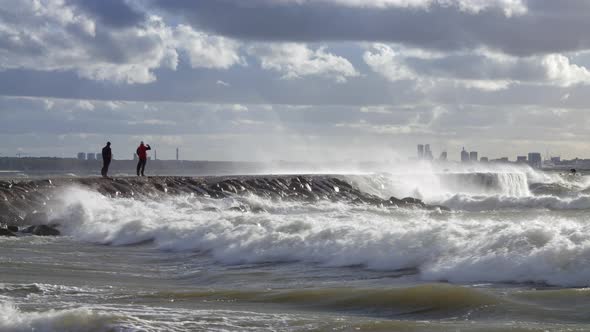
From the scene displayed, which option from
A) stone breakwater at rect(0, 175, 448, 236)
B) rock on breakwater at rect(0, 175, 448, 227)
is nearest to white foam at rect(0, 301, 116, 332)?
stone breakwater at rect(0, 175, 448, 236)

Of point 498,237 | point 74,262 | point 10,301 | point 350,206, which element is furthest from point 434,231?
point 350,206

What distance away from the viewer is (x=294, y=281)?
14445 millimetres

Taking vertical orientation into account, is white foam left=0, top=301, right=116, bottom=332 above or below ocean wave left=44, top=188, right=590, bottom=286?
below

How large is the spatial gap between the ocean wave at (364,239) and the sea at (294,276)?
4 centimetres

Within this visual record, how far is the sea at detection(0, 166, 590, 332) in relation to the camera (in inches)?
416

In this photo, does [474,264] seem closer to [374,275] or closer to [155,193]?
[374,275]

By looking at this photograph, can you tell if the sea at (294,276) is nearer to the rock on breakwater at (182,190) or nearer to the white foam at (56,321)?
the white foam at (56,321)

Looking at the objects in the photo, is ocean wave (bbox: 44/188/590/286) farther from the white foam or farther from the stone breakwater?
the white foam

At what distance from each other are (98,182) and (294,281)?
1871cm

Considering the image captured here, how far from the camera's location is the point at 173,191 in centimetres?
3291

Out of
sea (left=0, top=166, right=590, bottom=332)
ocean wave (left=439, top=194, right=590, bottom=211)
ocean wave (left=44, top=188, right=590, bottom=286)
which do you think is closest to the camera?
sea (left=0, top=166, right=590, bottom=332)

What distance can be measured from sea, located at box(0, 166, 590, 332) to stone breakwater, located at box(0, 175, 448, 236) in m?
1.99

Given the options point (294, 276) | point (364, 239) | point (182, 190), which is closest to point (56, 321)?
point (294, 276)

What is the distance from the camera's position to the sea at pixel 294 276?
34.7ft
